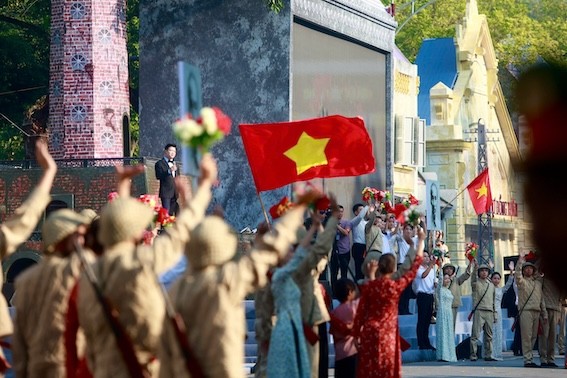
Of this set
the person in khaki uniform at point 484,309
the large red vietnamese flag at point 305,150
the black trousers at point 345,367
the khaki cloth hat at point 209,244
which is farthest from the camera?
the person in khaki uniform at point 484,309

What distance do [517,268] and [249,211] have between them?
20.9 feet

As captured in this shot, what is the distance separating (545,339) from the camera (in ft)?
78.7

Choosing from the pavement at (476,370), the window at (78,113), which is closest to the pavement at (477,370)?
the pavement at (476,370)

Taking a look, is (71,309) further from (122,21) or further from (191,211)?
(122,21)

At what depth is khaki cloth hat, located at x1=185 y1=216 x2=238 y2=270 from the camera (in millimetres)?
6559

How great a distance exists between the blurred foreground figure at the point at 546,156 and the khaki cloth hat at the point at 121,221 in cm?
606

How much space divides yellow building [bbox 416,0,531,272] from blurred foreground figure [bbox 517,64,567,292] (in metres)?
50.7

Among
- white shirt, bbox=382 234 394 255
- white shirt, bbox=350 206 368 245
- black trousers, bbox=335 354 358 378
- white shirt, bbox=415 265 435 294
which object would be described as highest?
white shirt, bbox=350 206 368 245

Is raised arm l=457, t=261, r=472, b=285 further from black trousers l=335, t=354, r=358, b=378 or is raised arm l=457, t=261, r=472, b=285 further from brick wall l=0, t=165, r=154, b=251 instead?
black trousers l=335, t=354, r=358, b=378

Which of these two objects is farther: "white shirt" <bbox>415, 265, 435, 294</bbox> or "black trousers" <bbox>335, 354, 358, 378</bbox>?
"white shirt" <bbox>415, 265, 435, 294</bbox>

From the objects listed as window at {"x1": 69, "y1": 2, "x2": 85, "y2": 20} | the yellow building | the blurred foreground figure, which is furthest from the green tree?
the blurred foreground figure

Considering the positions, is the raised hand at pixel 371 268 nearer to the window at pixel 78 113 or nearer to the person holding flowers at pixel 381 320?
the person holding flowers at pixel 381 320

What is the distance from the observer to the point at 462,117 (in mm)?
57000

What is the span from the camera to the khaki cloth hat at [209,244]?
6.56 m
